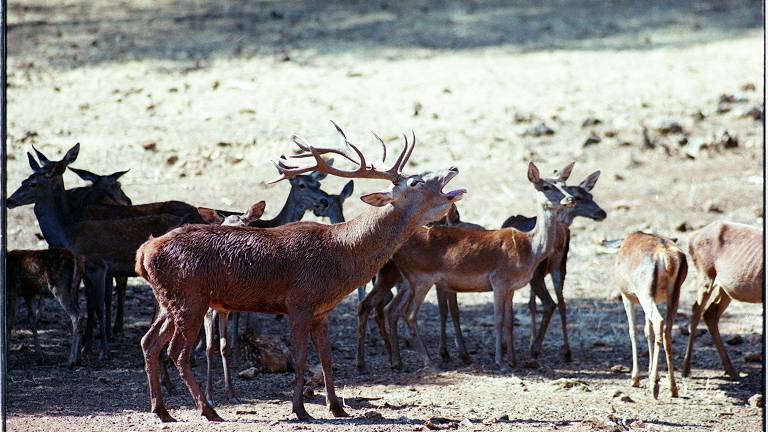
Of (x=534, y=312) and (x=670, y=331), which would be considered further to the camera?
(x=534, y=312)

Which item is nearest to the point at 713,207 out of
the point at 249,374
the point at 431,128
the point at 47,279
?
the point at 431,128

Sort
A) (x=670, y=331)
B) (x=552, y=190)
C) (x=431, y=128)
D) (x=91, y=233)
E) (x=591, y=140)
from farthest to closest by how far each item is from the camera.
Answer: (x=431, y=128) < (x=591, y=140) < (x=91, y=233) < (x=552, y=190) < (x=670, y=331)

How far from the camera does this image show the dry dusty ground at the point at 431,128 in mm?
11492

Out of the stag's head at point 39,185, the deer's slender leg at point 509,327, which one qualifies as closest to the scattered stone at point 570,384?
the deer's slender leg at point 509,327

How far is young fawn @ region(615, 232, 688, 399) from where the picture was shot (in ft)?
38.5

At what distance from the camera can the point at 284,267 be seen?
1032 cm

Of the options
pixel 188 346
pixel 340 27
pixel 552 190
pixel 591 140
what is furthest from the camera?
pixel 340 27

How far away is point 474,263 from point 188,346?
3777 mm

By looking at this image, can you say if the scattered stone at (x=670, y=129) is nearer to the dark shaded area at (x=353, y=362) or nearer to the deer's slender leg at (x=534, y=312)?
→ the dark shaded area at (x=353, y=362)

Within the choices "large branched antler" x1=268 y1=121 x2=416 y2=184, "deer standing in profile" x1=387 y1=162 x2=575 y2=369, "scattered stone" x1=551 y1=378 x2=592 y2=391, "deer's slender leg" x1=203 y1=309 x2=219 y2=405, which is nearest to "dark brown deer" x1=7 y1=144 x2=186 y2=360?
"deer's slender leg" x1=203 y1=309 x2=219 y2=405

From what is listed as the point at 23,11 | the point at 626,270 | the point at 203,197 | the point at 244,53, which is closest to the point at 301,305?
the point at 626,270

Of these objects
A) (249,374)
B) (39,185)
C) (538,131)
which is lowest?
(249,374)

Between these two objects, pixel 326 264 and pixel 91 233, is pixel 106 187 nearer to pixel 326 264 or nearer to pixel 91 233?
pixel 91 233

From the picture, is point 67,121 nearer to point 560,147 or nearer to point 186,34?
point 186,34
